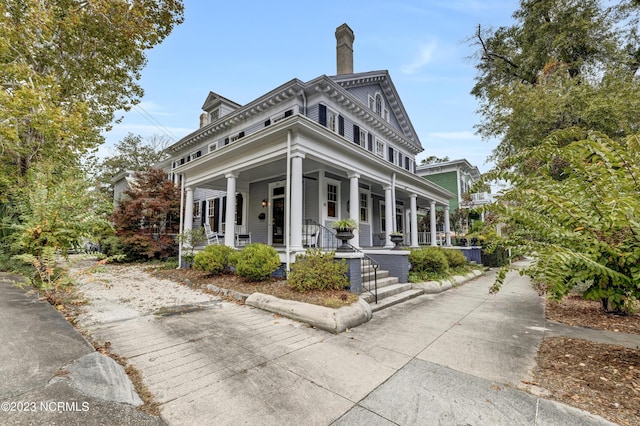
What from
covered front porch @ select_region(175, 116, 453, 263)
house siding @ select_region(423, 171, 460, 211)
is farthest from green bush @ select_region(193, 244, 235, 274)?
house siding @ select_region(423, 171, 460, 211)

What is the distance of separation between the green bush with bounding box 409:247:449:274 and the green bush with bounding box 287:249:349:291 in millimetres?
3793

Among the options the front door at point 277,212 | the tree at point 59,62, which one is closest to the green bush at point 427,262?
the front door at point 277,212

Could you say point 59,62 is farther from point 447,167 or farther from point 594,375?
point 447,167

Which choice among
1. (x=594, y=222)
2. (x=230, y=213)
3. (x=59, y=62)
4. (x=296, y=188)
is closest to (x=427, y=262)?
(x=296, y=188)

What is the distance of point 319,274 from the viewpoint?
553cm

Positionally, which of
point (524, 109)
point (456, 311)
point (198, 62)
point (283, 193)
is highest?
point (198, 62)

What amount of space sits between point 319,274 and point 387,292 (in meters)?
1.91

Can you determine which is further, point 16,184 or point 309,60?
point 309,60

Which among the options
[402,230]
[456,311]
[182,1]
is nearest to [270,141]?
[456,311]

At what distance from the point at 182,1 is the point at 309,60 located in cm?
651

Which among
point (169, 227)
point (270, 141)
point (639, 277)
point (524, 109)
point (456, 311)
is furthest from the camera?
point (169, 227)

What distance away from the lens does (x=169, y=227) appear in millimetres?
13859

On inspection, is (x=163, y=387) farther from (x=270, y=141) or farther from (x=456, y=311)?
(x=270, y=141)

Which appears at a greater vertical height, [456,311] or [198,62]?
[198,62]
